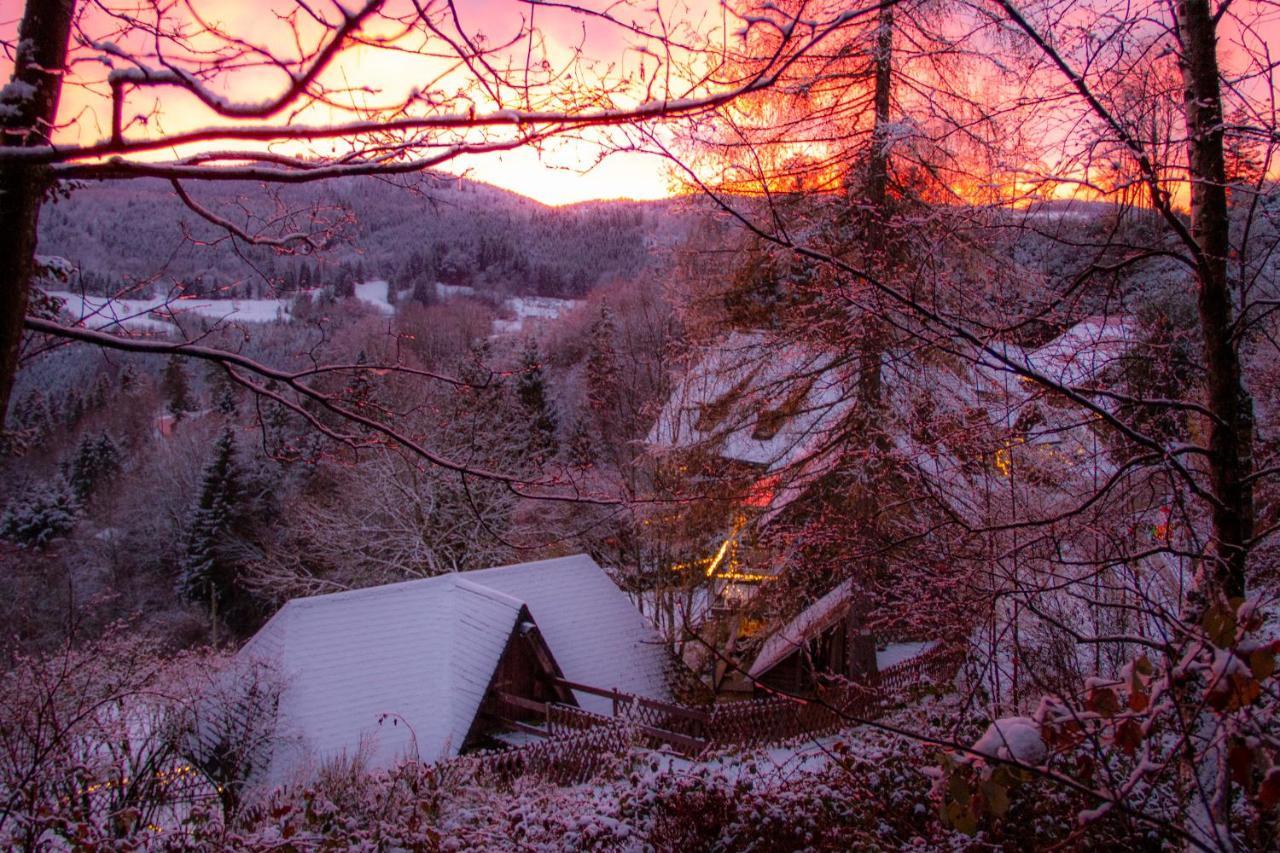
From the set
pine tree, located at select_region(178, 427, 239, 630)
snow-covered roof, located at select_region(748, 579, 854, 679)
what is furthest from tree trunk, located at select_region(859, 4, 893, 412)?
pine tree, located at select_region(178, 427, 239, 630)

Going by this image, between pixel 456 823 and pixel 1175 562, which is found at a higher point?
pixel 1175 562

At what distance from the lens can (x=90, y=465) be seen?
118 ft

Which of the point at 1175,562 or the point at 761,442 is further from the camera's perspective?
the point at 761,442

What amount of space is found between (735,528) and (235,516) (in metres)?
22.4

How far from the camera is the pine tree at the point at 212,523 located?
27375mm

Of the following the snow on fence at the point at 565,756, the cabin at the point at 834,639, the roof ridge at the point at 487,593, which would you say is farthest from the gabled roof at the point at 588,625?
the snow on fence at the point at 565,756

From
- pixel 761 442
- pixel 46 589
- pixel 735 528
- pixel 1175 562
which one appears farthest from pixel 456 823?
pixel 46 589

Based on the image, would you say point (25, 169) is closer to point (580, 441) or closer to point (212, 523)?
point (580, 441)

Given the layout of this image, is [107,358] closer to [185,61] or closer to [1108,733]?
[185,61]

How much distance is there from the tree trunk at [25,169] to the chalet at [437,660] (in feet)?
28.3

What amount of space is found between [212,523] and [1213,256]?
29.6 m

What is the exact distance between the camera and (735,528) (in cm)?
1123

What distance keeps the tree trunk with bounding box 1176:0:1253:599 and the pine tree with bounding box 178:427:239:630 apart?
2880 centimetres

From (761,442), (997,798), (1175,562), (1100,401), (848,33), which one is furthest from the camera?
(761,442)
